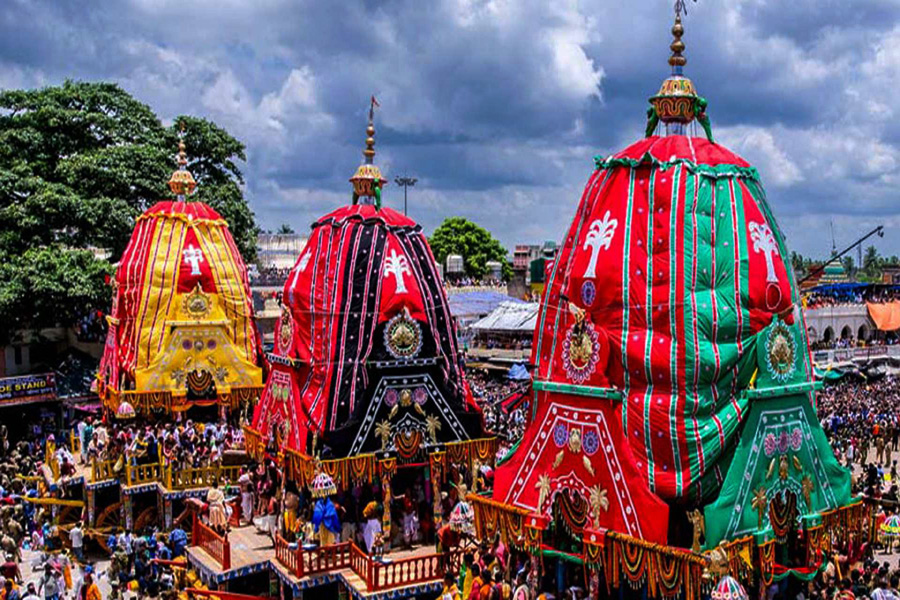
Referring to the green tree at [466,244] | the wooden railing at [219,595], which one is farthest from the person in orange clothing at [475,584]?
the green tree at [466,244]

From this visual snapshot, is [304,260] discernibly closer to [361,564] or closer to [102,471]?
[361,564]

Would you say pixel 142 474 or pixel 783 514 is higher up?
pixel 783 514

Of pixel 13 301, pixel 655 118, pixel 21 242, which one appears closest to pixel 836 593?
pixel 655 118

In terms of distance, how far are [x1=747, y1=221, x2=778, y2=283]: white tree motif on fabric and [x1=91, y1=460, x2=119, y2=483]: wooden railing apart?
627 inches

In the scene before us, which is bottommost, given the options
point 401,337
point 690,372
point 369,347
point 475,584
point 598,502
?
point 475,584

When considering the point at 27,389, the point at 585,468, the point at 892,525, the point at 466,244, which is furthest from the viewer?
the point at 466,244

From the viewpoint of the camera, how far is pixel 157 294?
82.7 feet

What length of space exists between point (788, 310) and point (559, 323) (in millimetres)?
2957

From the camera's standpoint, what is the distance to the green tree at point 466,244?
2886 inches

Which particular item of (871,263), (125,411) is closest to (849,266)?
(871,263)

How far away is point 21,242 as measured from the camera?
31672 millimetres

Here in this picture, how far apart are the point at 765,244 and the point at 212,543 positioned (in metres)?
10.7

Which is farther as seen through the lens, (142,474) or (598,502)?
(142,474)

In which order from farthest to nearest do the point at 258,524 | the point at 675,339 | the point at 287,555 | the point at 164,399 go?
the point at 164,399, the point at 258,524, the point at 287,555, the point at 675,339
